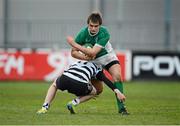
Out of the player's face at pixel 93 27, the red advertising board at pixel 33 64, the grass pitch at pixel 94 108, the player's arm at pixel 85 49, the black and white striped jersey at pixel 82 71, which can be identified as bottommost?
the grass pitch at pixel 94 108

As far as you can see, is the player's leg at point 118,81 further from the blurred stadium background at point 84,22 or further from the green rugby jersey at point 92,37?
the blurred stadium background at point 84,22

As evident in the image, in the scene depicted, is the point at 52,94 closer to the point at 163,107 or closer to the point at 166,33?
the point at 163,107

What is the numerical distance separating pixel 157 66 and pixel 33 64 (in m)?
4.52


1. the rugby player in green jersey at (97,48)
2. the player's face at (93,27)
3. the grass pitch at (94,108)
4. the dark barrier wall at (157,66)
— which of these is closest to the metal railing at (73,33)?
the dark barrier wall at (157,66)

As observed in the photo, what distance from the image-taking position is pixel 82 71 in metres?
13.8

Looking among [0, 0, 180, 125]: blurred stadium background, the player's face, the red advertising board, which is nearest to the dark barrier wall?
[0, 0, 180, 125]: blurred stadium background

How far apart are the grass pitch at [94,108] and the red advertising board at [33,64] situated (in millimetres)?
2313

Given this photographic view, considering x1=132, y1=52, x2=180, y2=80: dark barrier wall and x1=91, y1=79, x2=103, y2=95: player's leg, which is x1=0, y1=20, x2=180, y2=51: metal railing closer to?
x1=132, y1=52, x2=180, y2=80: dark barrier wall

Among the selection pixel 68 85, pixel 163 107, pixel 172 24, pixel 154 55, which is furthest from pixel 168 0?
pixel 68 85

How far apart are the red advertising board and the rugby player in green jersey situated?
41.2 feet

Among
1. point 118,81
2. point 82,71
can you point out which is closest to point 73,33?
point 118,81

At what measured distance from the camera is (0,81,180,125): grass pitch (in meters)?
12.8

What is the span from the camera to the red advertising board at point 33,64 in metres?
27.1

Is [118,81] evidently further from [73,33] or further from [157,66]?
[73,33]
